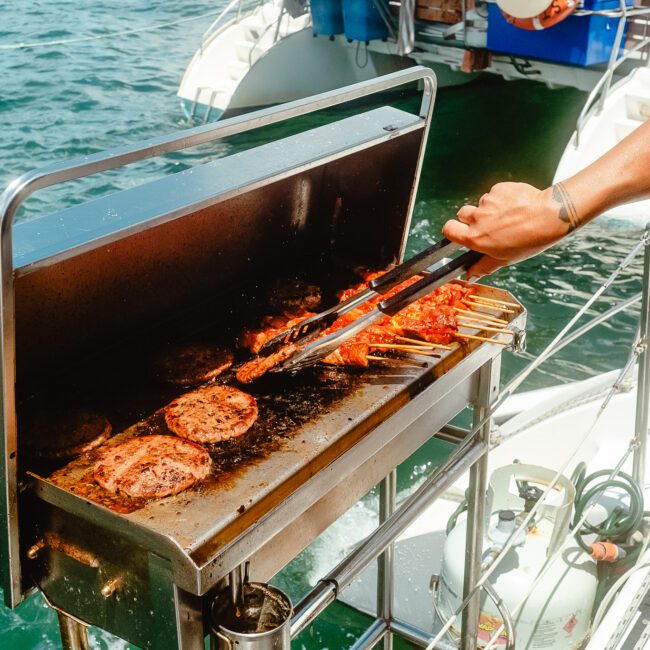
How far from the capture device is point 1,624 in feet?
15.4

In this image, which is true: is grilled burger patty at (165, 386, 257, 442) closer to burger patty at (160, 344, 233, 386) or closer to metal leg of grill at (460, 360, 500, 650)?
burger patty at (160, 344, 233, 386)

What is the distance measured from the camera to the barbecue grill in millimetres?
1698

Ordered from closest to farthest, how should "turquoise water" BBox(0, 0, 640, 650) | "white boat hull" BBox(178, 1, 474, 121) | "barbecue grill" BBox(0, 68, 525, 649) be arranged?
"barbecue grill" BBox(0, 68, 525, 649), "turquoise water" BBox(0, 0, 640, 650), "white boat hull" BBox(178, 1, 474, 121)

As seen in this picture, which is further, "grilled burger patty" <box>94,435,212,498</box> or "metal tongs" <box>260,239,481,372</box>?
"metal tongs" <box>260,239,481,372</box>

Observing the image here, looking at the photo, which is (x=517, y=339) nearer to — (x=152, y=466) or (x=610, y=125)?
(x=152, y=466)

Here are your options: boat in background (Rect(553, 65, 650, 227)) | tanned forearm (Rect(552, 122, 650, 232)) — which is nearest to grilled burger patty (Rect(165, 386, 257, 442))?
tanned forearm (Rect(552, 122, 650, 232))

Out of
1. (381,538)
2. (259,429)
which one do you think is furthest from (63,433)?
(381,538)

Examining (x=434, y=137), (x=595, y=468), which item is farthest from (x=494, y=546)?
(x=434, y=137)

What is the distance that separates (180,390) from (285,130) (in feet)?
41.1

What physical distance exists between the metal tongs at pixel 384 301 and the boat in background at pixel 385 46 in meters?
8.60

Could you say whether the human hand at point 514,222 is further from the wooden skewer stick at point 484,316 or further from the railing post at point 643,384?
the railing post at point 643,384

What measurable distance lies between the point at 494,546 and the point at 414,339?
1.17 m

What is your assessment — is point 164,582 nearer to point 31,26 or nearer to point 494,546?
point 494,546

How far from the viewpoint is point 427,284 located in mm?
2193
